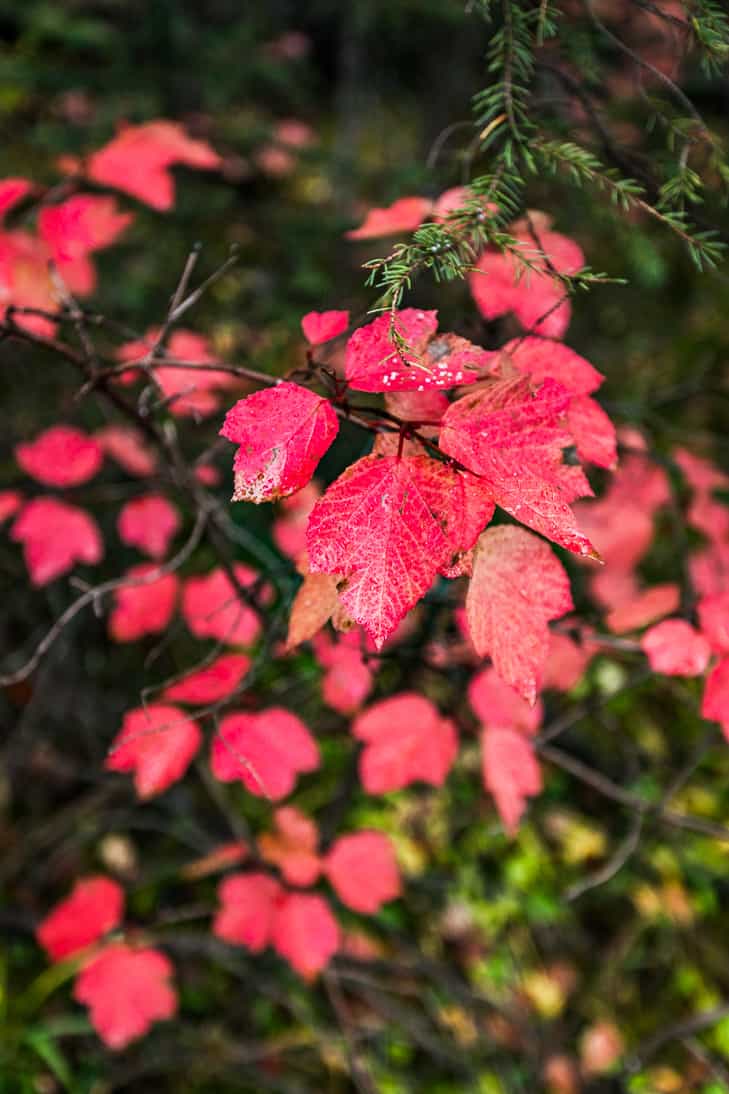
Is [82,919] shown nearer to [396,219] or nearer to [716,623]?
[716,623]

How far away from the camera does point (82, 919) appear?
1.75 metres

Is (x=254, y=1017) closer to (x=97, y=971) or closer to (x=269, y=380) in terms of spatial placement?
(x=97, y=971)

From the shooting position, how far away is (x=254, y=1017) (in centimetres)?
183

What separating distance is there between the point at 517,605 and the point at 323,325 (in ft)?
1.20

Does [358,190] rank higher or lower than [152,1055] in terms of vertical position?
higher

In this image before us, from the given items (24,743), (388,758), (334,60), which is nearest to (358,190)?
(334,60)

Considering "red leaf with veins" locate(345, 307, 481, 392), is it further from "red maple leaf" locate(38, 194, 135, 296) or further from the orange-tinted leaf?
"red maple leaf" locate(38, 194, 135, 296)

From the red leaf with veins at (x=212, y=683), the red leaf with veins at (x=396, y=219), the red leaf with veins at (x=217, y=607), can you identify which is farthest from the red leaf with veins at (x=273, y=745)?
the red leaf with veins at (x=396, y=219)

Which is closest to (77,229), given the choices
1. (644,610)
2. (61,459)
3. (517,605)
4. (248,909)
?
(61,459)

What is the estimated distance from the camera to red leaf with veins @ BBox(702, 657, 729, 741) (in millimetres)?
1105

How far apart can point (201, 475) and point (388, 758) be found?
29.6 inches

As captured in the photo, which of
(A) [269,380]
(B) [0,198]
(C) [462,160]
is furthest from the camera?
(B) [0,198]

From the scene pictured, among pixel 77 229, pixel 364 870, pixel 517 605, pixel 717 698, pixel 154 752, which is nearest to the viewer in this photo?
pixel 517 605

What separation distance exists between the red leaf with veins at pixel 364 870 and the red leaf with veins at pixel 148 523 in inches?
30.4
